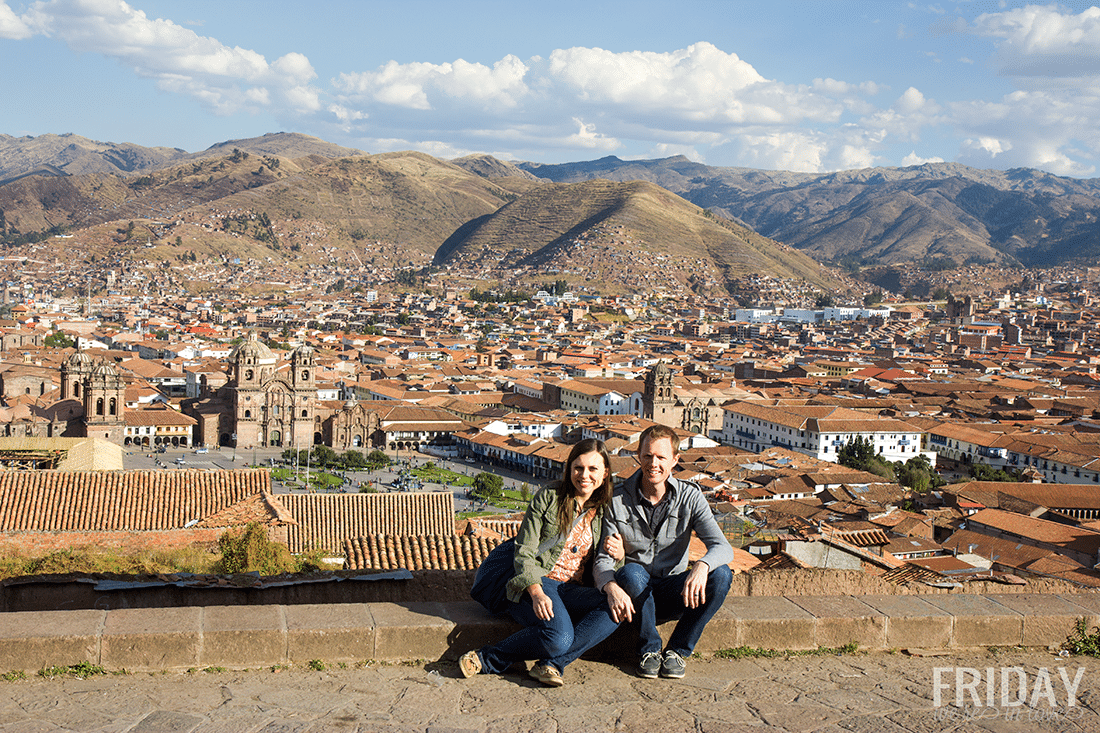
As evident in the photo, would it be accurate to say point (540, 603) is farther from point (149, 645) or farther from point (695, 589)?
point (149, 645)

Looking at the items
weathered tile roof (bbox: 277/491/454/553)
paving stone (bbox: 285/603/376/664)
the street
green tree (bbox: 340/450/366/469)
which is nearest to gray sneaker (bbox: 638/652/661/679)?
paving stone (bbox: 285/603/376/664)

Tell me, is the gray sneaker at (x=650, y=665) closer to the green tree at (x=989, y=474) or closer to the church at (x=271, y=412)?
the green tree at (x=989, y=474)

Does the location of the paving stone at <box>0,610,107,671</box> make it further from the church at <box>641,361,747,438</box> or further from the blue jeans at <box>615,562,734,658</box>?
the church at <box>641,361,747,438</box>

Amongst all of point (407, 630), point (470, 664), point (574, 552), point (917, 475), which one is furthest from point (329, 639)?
point (917, 475)

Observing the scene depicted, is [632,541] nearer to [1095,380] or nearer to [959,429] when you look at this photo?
[959,429]

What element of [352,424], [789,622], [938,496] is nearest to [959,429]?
[938,496]

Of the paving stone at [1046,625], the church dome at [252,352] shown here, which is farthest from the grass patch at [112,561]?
the church dome at [252,352]
